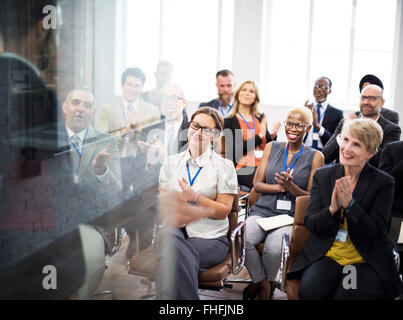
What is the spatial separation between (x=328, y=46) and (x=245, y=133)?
301 cm

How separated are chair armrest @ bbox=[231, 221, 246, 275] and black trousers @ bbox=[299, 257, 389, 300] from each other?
35 centimetres

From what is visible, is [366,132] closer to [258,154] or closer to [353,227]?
[353,227]

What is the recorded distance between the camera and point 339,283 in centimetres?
149

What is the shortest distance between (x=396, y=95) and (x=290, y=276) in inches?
149

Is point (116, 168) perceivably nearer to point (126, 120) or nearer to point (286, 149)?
point (126, 120)

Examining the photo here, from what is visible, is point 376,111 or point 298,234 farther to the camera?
point 376,111

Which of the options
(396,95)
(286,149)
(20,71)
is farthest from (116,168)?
(396,95)

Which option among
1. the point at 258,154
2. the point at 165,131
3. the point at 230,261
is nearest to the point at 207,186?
the point at 230,261

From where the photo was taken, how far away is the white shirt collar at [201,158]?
61.7 inches

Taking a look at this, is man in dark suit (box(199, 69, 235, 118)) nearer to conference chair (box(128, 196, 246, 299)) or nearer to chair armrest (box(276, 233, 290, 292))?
conference chair (box(128, 196, 246, 299))

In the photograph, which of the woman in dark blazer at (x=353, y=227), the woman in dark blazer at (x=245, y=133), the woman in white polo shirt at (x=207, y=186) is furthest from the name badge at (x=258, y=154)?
the woman in dark blazer at (x=353, y=227)

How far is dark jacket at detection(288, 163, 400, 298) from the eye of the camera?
4.75 ft

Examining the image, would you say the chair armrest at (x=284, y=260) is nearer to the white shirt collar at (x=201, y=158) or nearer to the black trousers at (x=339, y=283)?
the black trousers at (x=339, y=283)

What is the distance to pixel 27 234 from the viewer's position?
107 cm
